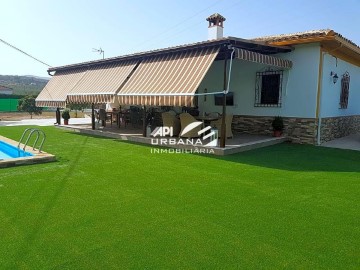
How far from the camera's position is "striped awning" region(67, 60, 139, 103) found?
53.2 ft

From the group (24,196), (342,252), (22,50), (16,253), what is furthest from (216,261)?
(22,50)

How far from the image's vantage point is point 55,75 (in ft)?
78.3

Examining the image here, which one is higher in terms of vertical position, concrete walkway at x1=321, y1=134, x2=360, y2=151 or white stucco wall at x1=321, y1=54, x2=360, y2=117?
white stucco wall at x1=321, y1=54, x2=360, y2=117

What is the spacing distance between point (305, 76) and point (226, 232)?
12050 millimetres

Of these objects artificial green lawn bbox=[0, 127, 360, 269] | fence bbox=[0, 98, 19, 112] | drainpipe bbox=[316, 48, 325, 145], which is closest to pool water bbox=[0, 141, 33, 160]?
artificial green lawn bbox=[0, 127, 360, 269]

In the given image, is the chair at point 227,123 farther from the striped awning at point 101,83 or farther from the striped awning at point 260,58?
the striped awning at point 101,83

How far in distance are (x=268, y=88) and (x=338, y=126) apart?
5140 mm

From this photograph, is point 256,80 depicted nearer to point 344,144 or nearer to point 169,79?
point 344,144

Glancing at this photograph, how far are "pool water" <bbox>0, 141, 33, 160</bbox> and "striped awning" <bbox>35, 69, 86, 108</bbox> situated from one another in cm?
609

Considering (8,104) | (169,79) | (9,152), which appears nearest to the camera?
(169,79)

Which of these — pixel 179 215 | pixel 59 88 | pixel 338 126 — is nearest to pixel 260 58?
pixel 338 126

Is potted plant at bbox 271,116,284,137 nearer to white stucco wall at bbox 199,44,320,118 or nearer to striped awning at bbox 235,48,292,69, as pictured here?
white stucco wall at bbox 199,44,320,118

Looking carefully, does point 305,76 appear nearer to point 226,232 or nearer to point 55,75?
point 226,232

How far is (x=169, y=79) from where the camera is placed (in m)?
13.0
